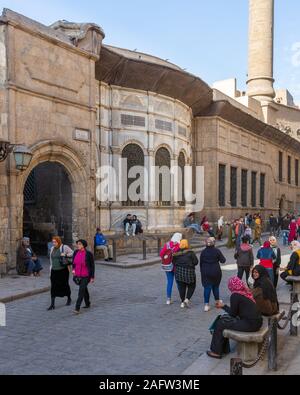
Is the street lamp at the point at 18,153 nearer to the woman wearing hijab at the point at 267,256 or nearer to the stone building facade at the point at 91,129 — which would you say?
the stone building facade at the point at 91,129

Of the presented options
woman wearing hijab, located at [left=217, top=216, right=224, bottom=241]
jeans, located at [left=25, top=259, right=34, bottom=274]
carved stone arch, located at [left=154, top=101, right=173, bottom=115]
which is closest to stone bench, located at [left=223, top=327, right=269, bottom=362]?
jeans, located at [left=25, top=259, right=34, bottom=274]

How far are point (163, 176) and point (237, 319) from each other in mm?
13840

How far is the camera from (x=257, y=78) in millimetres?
34719

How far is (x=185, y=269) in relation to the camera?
8125 mm

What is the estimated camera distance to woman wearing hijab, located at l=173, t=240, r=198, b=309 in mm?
8125

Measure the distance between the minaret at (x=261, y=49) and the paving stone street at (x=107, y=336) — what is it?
28.3 meters

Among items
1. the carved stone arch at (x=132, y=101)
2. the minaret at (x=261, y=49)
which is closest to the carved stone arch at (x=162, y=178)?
the carved stone arch at (x=132, y=101)

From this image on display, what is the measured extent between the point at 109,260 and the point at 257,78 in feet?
84.4

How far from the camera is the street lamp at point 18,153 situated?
1070 cm

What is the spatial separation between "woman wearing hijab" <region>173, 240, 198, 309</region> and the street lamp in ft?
16.2

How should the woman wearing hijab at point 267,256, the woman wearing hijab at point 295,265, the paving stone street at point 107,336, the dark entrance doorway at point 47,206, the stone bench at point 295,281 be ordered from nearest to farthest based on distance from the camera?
the paving stone street at point 107,336 → the stone bench at point 295,281 → the woman wearing hijab at point 267,256 → the woman wearing hijab at point 295,265 → the dark entrance doorway at point 47,206

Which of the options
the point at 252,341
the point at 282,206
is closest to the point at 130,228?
the point at 252,341

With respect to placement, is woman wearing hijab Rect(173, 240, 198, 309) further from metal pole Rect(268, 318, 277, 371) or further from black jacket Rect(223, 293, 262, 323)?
metal pole Rect(268, 318, 277, 371)
